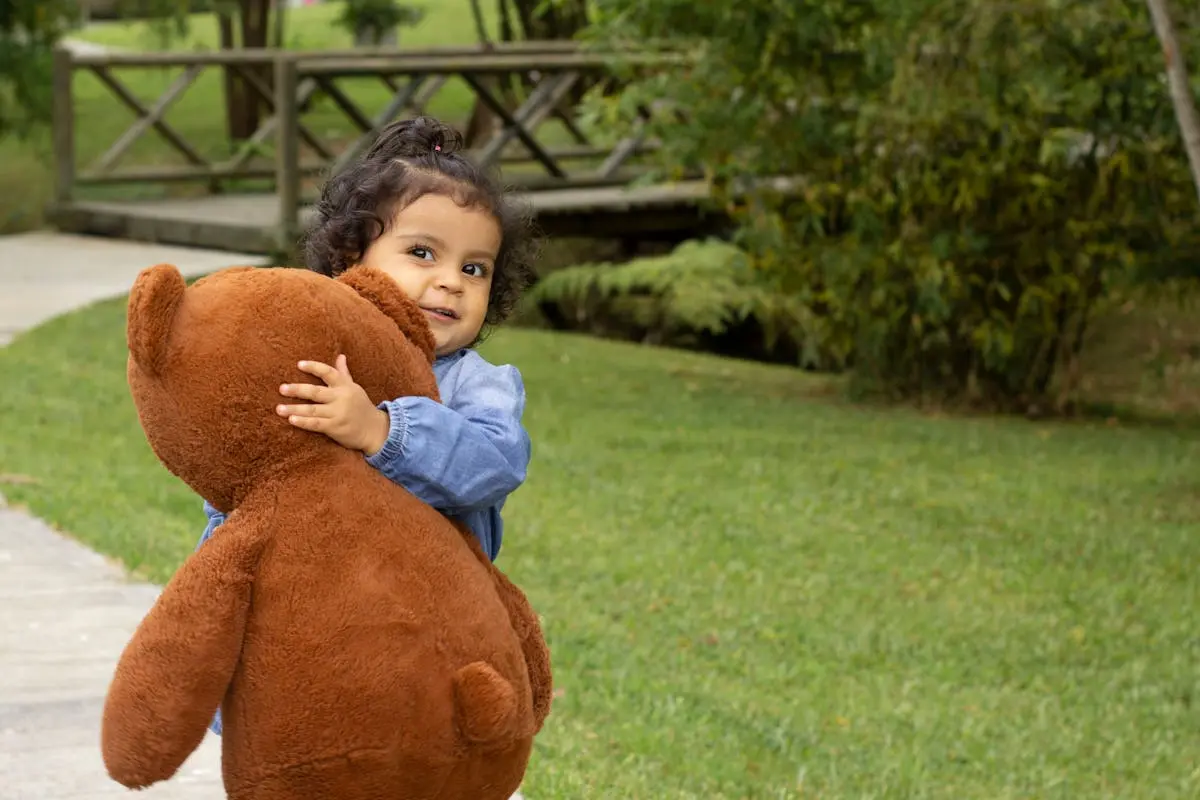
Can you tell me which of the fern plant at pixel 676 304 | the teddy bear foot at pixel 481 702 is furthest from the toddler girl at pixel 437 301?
the fern plant at pixel 676 304

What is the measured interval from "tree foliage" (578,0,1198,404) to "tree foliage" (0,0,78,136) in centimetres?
654

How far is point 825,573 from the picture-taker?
635 cm

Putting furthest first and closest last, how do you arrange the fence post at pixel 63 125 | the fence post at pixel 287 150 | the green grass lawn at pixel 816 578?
the fence post at pixel 63 125, the fence post at pixel 287 150, the green grass lawn at pixel 816 578

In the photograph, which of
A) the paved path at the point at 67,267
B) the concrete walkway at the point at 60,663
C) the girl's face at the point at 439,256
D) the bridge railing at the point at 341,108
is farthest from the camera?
the bridge railing at the point at 341,108

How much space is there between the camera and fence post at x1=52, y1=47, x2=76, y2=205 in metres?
14.5

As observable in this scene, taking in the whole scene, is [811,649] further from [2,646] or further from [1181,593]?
[2,646]

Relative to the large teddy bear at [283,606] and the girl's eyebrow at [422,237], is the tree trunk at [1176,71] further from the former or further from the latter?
the large teddy bear at [283,606]

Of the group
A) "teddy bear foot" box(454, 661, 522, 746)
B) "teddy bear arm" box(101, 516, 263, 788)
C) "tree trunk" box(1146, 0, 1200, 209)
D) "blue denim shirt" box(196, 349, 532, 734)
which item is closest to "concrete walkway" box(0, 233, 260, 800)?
"blue denim shirt" box(196, 349, 532, 734)

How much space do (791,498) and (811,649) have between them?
81.4 inches

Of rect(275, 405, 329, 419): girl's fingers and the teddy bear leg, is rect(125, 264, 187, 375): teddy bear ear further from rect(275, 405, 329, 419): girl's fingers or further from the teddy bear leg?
the teddy bear leg

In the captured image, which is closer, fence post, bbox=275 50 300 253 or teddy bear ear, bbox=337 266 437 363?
teddy bear ear, bbox=337 266 437 363

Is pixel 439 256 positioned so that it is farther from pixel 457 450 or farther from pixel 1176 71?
pixel 1176 71

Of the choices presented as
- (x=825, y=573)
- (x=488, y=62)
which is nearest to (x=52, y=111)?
(x=488, y=62)

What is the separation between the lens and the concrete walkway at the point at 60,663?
146 inches
